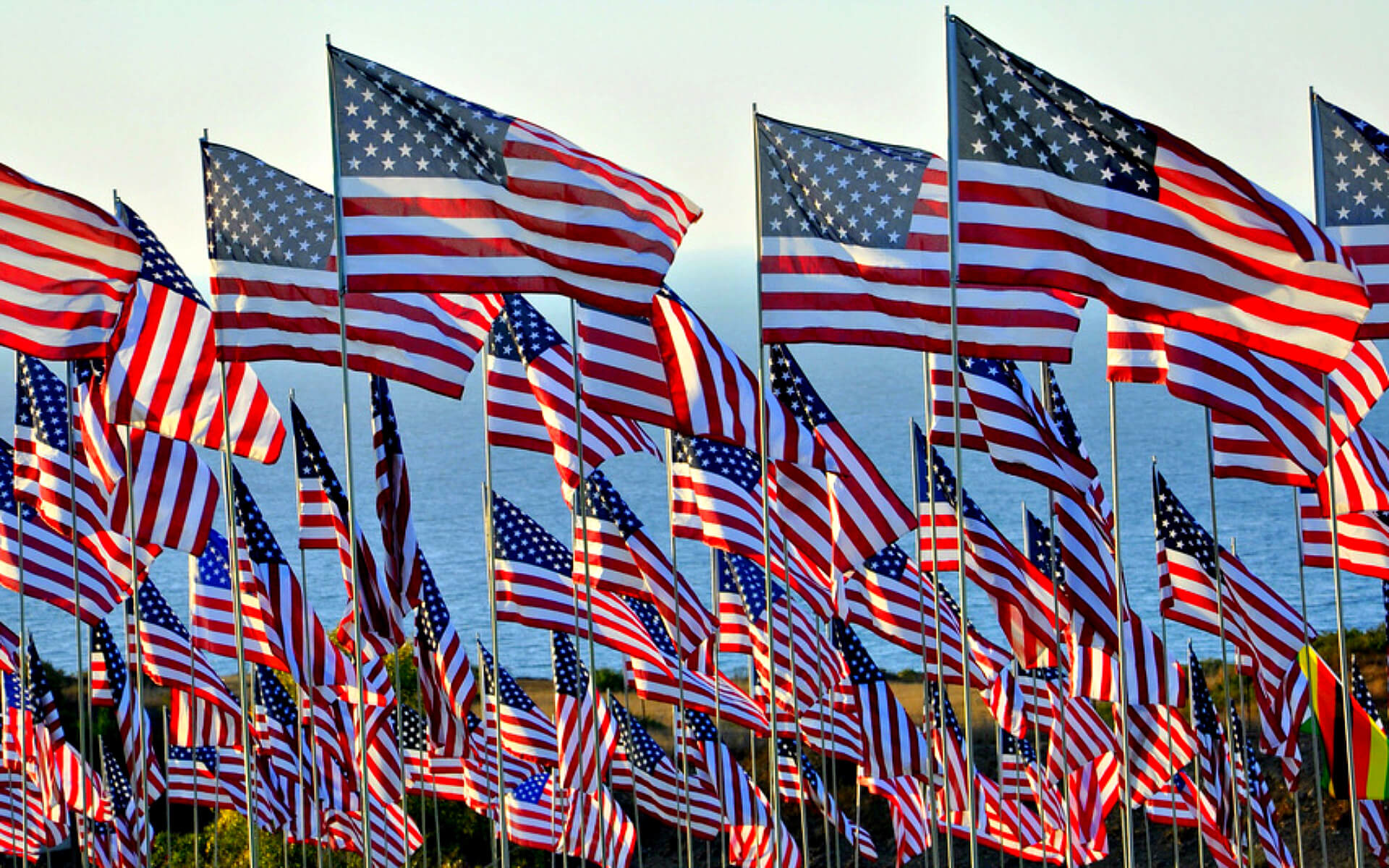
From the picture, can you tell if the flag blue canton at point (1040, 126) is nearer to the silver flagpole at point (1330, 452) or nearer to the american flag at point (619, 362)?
the silver flagpole at point (1330, 452)

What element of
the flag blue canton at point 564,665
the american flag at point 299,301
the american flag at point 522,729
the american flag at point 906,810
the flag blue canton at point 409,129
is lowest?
the american flag at point 906,810

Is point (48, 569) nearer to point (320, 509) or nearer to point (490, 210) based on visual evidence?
point (320, 509)

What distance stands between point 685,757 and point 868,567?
9.84ft

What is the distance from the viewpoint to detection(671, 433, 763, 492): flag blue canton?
67.9 ft

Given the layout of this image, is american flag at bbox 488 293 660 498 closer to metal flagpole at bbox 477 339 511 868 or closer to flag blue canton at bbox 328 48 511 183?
metal flagpole at bbox 477 339 511 868

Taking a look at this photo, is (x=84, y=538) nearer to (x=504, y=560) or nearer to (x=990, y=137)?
(x=504, y=560)

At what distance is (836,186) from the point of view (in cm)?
1658

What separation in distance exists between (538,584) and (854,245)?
786 centimetres

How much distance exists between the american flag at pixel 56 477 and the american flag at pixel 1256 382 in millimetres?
10885

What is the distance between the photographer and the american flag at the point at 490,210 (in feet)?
49.4

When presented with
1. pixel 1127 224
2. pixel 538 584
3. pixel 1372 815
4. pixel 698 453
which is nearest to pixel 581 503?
pixel 698 453

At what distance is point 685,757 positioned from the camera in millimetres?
22844

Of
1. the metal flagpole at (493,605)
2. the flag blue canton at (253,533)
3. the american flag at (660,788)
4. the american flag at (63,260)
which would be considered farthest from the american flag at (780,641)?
the american flag at (63,260)

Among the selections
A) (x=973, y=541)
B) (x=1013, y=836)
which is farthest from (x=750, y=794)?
(x=973, y=541)
